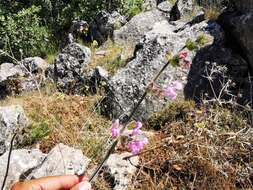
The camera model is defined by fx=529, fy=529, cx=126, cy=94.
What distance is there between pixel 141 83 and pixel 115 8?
4085mm

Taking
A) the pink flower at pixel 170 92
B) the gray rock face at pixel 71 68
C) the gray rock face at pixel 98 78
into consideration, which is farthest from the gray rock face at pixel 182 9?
the pink flower at pixel 170 92

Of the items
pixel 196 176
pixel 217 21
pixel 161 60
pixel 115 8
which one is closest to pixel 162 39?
pixel 161 60

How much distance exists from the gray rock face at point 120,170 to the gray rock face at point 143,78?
3.66 feet

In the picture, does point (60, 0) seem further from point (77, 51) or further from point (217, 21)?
point (217, 21)

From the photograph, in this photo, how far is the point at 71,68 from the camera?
7.05m

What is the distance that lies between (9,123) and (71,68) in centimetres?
196

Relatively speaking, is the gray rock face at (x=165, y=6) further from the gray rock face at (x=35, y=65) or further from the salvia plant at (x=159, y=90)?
the salvia plant at (x=159, y=90)

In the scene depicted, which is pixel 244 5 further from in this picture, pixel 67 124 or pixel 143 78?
pixel 67 124

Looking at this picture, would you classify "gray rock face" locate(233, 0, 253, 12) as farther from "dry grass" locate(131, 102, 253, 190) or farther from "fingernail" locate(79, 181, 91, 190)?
"fingernail" locate(79, 181, 91, 190)

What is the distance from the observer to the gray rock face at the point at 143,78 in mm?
5555

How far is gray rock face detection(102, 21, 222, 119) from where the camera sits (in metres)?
5.55

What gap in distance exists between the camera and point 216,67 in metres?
5.38

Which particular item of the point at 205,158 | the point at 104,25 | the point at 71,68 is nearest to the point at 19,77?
the point at 71,68

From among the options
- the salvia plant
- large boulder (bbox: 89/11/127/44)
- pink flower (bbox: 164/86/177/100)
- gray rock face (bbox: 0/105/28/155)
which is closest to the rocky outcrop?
large boulder (bbox: 89/11/127/44)
